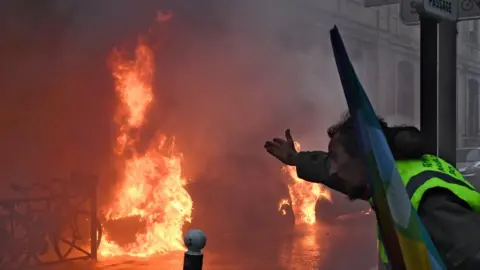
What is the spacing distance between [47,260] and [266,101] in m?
4.24

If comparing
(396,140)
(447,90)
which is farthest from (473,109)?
(396,140)

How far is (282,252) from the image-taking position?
21.1ft

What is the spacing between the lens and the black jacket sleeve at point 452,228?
1.32 meters

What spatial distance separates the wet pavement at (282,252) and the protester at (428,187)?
4.23 meters

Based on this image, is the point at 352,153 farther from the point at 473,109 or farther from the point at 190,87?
the point at 473,109

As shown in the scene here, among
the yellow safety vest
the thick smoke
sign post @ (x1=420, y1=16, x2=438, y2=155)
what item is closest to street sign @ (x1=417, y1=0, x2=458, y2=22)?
sign post @ (x1=420, y1=16, x2=438, y2=155)

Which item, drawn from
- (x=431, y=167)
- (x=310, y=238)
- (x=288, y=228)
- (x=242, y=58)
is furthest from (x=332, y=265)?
(x=431, y=167)

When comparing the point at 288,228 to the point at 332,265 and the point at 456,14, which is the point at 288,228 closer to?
the point at 332,265

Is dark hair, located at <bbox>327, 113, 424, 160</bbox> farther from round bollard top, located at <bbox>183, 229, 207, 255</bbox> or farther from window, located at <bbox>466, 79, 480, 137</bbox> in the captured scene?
window, located at <bbox>466, 79, 480, 137</bbox>

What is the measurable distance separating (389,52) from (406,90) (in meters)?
1.49

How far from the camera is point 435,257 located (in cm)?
134

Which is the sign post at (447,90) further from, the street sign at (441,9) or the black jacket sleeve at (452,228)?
the black jacket sleeve at (452,228)

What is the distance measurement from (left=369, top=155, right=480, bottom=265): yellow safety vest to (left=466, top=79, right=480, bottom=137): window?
13.2m

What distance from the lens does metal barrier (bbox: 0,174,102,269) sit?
5.30 metres
